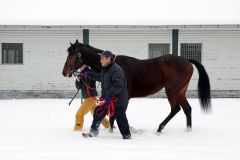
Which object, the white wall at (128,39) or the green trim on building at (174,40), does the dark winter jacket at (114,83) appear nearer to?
the white wall at (128,39)

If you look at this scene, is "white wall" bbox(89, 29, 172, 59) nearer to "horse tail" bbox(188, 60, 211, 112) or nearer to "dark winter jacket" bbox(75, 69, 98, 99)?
"horse tail" bbox(188, 60, 211, 112)

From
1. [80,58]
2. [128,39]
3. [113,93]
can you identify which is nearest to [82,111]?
[80,58]

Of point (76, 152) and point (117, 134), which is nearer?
point (76, 152)

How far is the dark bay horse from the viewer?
324 inches

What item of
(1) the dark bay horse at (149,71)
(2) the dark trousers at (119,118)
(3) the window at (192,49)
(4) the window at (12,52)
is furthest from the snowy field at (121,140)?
(3) the window at (192,49)

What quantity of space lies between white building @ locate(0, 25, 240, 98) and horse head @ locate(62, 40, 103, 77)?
31.2 feet

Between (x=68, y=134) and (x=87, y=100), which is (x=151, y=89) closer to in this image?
(x=87, y=100)

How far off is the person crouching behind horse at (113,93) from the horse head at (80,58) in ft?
2.71

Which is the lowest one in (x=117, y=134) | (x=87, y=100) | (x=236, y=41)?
(x=117, y=134)

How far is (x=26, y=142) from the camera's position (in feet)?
23.7

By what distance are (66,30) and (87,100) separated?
984 centimetres
